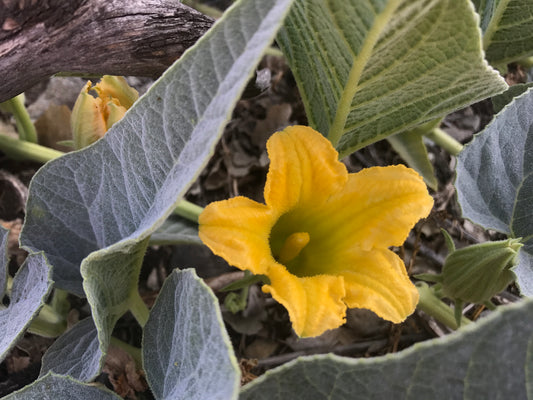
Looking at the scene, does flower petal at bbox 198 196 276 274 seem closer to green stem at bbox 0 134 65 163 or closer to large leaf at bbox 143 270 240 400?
large leaf at bbox 143 270 240 400

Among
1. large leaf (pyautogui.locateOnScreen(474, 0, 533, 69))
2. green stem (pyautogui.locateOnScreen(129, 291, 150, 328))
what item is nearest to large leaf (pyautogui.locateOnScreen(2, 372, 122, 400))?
green stem (pyautogui.locateOnScreen(129, 291, 150, 328))

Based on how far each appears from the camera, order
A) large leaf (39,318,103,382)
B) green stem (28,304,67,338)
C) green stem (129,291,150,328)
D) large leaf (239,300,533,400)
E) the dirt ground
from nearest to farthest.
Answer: large leaf (239,300,533,400), large leaf (39,318,103,382), green stem (129,291,150,328), green stem (28,304,67,338), the dirt ground

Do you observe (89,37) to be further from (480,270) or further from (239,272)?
(480,270)

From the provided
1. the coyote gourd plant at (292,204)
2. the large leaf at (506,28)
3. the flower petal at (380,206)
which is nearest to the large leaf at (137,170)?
the coyote gourd plant at (292,204)

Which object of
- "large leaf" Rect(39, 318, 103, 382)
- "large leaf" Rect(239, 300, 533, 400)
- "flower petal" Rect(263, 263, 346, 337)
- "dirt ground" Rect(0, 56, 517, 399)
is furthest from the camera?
"dirt ground" Rect(0, 56, 517, 399)

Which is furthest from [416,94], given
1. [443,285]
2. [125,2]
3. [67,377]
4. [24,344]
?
[24,344]

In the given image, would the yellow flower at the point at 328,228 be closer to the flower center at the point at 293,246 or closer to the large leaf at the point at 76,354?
the flower center at the point at 293,246
